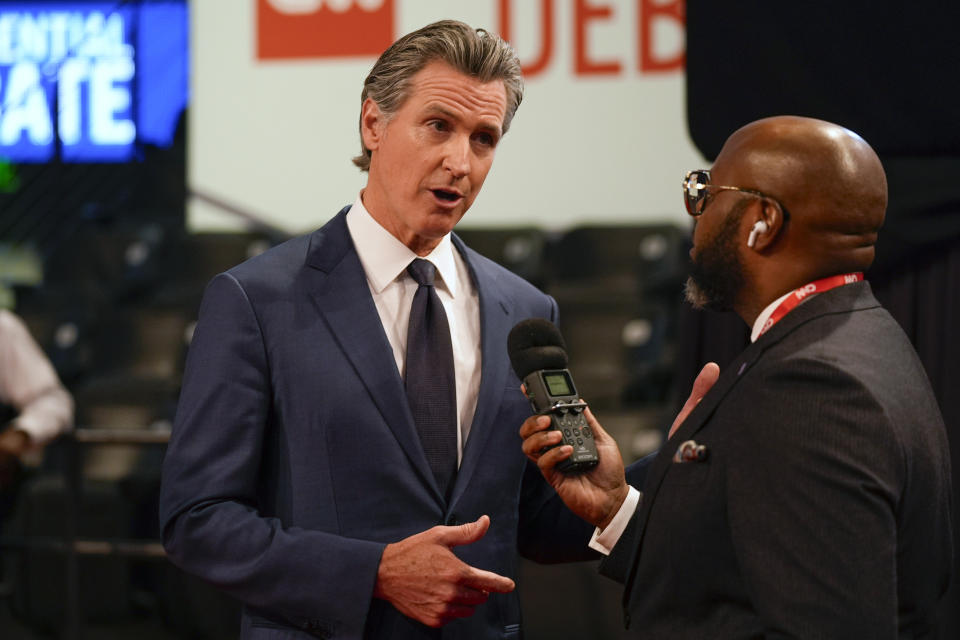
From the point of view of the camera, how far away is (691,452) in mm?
1560

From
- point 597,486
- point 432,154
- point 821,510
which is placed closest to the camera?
point 821,510

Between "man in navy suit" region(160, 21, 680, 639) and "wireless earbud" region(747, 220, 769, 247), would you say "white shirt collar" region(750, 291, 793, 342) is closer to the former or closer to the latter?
"wireless earbud" region(747, 220, 769, 247)

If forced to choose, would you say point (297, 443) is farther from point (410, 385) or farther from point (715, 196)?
point (715, 196)

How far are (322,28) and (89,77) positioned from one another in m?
2.27

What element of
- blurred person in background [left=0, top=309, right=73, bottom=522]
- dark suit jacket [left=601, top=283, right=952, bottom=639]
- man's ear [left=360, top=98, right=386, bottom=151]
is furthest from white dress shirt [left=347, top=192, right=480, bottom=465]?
blurred person in background [left=0, top=309, right=73, bottom=522]

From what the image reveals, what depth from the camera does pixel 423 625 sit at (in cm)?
192

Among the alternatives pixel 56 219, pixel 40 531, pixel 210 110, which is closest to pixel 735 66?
pixel 40 531

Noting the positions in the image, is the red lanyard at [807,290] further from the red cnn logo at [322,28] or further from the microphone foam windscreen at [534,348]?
the red cnn logo at [322,28]

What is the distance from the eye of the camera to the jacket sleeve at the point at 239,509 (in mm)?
1825

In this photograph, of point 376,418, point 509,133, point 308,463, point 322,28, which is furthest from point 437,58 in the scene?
point 322,28

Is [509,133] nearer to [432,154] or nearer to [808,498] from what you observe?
[432,154]

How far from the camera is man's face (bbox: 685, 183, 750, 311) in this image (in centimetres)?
164

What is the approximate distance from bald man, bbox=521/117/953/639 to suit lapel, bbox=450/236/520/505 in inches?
16.1

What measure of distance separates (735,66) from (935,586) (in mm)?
1719
